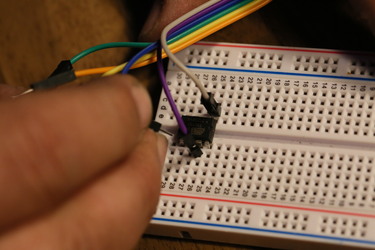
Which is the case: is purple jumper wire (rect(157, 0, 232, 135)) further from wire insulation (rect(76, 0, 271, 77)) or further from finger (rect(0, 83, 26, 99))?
finger (rect(0, 83, 26, 99))

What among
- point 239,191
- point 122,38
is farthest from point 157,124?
point 122,38

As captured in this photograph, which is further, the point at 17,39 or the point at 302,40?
the point at 17,39

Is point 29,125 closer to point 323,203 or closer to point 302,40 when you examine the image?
point 323,203

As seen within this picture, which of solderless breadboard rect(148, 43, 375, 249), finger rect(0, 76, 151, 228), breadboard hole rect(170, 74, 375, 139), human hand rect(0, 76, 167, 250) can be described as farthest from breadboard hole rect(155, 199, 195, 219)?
finger rect(0, 76, 151, 228)

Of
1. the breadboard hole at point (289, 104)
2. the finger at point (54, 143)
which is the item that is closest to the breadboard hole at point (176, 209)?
the breadboard hole at point (289, 104)

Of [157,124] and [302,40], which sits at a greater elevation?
[302,40]

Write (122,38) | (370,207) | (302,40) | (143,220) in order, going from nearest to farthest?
(143,220)
(370,207)
(302,40)
(122,38)

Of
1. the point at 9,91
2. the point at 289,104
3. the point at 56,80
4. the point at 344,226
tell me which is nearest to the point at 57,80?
the point at 56,80
